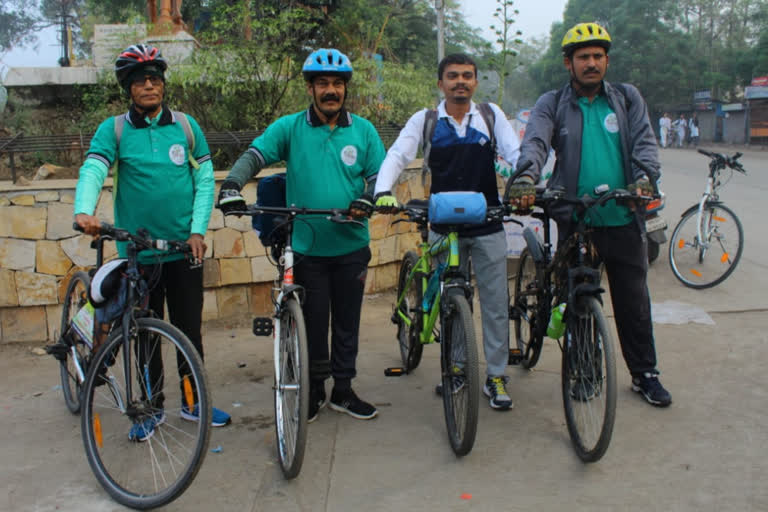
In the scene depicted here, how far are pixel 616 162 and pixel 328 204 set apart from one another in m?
1.68

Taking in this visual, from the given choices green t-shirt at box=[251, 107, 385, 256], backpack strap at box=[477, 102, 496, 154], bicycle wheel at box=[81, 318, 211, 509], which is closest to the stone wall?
green t-shirt at box=[251, 107, 385, 256]

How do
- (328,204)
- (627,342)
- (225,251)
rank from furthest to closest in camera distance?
(225,251), (627,342), (328,204)

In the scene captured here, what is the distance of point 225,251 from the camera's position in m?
6.40

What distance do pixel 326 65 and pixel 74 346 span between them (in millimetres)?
2202

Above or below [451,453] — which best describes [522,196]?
above

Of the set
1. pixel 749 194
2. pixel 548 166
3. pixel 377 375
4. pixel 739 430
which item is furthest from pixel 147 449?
pixel 749 194

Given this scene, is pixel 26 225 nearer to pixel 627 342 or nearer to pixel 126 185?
pixel 126 185

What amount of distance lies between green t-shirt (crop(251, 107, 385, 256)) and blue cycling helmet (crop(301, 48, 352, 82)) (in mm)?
262

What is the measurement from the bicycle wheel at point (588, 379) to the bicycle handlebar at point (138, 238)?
206cm

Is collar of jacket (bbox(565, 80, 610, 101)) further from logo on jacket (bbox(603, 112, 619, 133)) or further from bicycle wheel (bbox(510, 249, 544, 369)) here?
bicycle wheel (bbox(510, 249, 544, 369))

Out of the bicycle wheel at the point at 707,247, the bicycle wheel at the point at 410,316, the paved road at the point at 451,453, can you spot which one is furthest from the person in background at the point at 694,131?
the bicycle wheel at the point at 410,316

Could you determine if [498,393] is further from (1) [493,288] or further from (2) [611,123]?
(2) [611,123]

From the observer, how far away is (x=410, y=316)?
4727 millimetres

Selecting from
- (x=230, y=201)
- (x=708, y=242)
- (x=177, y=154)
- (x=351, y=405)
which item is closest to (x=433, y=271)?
(x=351, y=405)
